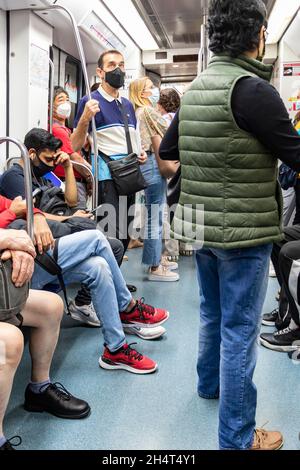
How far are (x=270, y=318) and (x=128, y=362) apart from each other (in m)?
1.18

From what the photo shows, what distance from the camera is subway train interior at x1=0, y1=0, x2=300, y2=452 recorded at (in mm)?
1851

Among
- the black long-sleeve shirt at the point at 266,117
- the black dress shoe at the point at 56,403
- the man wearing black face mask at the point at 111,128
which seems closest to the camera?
the black long-sleeve shirt at the point at 266,117

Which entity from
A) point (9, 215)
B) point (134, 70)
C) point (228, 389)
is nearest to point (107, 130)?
point (9, 215)

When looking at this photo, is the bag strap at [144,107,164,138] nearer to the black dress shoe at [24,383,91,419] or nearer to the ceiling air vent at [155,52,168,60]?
the black dress shoe at [24,383,91,419]

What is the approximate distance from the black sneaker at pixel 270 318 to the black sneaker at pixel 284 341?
30 centimetres

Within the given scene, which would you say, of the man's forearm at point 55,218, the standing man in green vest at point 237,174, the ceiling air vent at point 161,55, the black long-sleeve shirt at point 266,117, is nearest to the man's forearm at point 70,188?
the man's forearm at point 55,218

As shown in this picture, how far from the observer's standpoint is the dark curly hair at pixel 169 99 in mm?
4297

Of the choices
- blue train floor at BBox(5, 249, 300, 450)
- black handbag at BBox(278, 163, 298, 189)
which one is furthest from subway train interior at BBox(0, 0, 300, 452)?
black handbag at BBox(278, 163, 298, 189)

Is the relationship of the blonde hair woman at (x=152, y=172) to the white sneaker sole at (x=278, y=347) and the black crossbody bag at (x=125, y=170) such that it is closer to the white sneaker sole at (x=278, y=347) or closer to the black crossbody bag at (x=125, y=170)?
the black crossbody bag at (x=125, y=170)

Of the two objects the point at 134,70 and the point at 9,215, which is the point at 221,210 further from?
the point at 134,70

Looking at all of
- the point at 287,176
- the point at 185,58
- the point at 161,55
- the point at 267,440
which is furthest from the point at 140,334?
the point at 185,58

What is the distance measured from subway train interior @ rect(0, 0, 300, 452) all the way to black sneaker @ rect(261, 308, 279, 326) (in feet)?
0.09

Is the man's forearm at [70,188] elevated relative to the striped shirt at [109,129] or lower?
lower

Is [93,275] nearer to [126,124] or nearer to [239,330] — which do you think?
[239,330]
